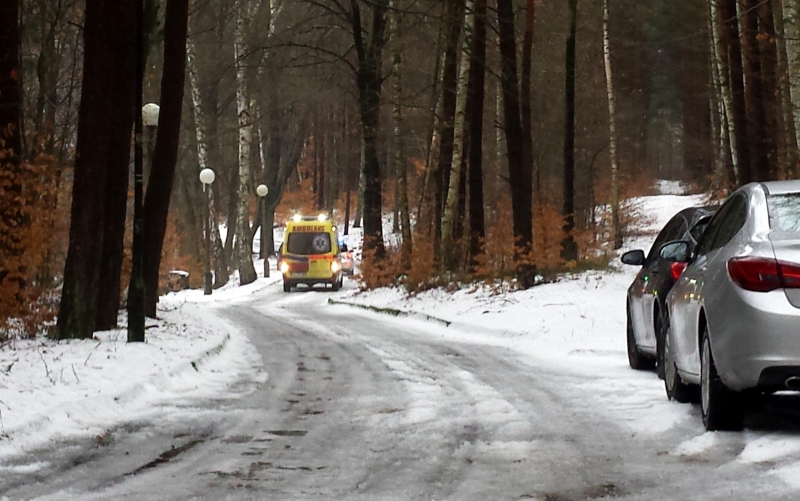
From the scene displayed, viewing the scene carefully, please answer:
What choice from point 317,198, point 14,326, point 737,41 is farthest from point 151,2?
point 317,198

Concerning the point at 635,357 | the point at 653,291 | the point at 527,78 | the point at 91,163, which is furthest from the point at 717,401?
the point at 527,78

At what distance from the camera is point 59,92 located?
29.5m

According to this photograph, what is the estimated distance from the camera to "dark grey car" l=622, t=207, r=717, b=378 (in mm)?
10711

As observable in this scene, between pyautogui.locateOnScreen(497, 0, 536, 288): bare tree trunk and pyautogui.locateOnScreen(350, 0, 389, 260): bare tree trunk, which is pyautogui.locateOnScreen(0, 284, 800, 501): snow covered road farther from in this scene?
pyautogui.locateOnScreen(350, 0, 389, 260): bare tree trunk

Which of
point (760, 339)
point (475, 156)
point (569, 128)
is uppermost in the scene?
point (569, 128)

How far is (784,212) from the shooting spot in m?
7.53

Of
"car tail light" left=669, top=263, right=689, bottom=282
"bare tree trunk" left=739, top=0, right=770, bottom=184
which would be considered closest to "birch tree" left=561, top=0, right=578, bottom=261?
"bare tree trunk" left=739, top=0, right=770, bottom=184

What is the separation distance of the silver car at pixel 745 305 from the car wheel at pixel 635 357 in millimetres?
3598

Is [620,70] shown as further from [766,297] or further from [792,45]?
[766,297]

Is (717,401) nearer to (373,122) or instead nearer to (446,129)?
(446,129)

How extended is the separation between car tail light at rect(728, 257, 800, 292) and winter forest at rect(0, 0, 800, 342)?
874 centimetres

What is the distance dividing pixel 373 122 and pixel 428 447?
25.4 metres

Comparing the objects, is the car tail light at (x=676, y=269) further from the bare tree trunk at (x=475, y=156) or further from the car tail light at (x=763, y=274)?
the bare tree trunk at (x=475, y=156)

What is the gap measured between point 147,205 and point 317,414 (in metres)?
8.93
